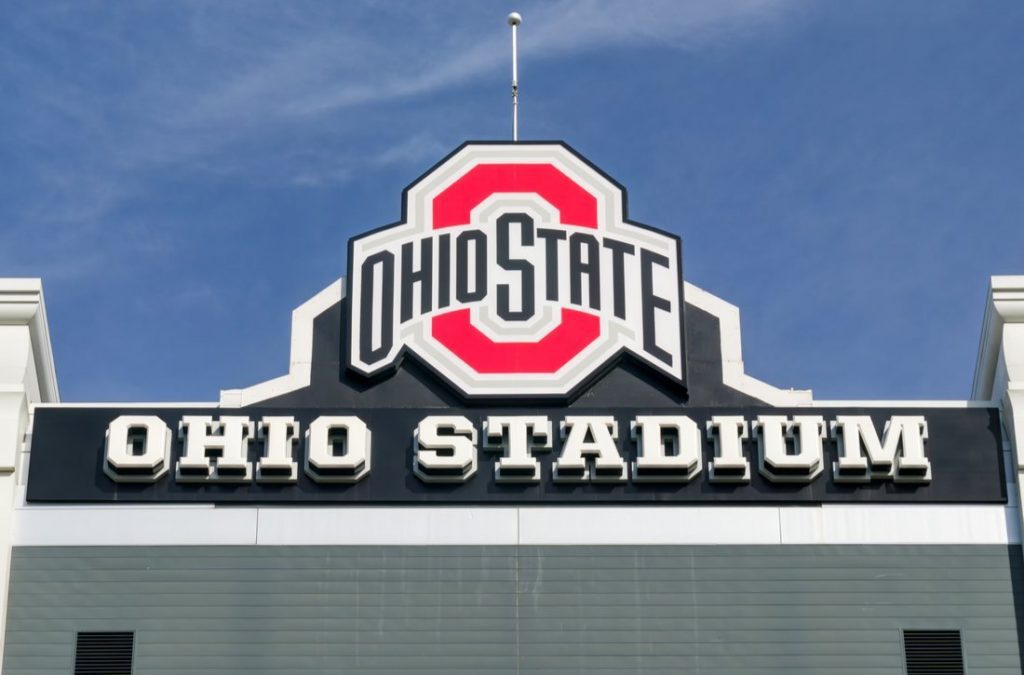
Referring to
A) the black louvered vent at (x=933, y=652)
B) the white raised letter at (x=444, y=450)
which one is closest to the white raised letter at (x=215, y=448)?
the white raised letter at (x=444, y=450)

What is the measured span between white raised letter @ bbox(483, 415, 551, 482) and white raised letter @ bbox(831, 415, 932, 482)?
4.95 m

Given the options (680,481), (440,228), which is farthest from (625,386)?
(440,228)

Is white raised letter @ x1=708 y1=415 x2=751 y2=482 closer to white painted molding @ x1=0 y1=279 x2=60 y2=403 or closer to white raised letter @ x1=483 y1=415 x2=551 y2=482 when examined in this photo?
white raised letter @ x1=483 y1=415 x2=551 y2=482

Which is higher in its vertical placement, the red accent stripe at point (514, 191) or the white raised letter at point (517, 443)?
the red accent stripe at point (514, 191)

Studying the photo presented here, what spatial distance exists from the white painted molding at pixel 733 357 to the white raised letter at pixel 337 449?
6303 millimetres

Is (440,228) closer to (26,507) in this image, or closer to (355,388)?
(355,388)

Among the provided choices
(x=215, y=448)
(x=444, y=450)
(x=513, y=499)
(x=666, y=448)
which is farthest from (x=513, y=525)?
(x=215, y=448)

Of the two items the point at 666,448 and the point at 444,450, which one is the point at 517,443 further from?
the point at 666,448

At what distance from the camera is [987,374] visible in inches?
1272

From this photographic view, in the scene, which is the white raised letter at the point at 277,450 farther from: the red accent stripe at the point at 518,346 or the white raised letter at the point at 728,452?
the white raised letter at the point at 728,452

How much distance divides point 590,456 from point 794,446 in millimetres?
3465

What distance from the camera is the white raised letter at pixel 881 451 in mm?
30844

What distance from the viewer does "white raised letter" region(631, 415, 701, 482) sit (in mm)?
30750

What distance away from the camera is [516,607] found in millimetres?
29812
